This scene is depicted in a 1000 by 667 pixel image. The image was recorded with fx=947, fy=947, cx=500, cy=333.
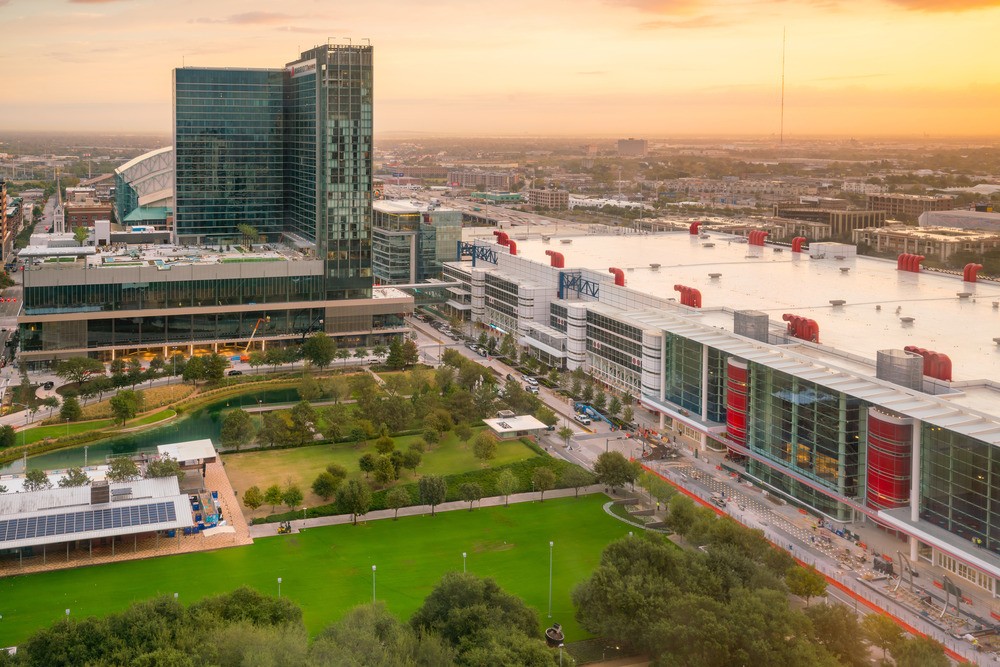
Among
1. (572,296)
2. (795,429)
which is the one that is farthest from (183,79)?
(795,429)

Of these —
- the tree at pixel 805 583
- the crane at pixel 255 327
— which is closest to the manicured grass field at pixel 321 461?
the tree at pixel 805 583

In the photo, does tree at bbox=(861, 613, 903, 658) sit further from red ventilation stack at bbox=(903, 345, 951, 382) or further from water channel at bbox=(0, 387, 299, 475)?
water channel at bbox=(0, 387, 299, 475)

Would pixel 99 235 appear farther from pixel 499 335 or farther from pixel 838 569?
pixel 838 569

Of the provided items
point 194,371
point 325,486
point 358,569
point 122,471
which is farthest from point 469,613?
point 194,371

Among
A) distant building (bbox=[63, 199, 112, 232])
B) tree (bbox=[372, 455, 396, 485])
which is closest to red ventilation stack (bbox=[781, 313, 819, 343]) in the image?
tree (bbox=[372, 455, 396, 485])

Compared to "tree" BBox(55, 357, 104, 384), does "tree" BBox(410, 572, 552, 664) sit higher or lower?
lower

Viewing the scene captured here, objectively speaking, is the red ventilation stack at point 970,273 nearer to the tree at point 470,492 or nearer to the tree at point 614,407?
the tree at point 614,407
